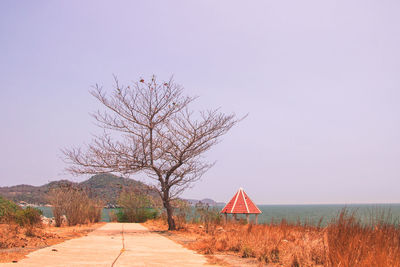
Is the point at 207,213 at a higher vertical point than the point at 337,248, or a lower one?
higher

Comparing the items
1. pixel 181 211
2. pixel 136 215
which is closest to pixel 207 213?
pixel 181 211

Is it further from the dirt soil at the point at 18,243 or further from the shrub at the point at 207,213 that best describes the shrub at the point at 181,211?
the dirt soil at the point at 18,243

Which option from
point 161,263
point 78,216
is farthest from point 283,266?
point 78,216

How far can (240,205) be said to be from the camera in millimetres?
21078

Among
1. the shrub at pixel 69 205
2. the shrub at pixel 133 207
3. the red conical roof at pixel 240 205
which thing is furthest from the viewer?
the shrub at pixel 133 207

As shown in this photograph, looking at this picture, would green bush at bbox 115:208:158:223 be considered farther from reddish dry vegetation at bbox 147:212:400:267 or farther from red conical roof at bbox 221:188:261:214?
reddish dry vegetation at bbox 147:212:400:267

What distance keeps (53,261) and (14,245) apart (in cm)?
226

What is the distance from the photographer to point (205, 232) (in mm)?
13633

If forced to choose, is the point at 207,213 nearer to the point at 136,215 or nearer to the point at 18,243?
the point at 18,243

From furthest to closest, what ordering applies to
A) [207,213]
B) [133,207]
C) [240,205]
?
[133,207]
[240,205]
[207,213]

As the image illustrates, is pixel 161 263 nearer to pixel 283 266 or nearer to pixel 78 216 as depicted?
pixel 283 266

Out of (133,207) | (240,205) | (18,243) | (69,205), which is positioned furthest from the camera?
(133,207)

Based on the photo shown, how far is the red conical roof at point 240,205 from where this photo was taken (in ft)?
68.2

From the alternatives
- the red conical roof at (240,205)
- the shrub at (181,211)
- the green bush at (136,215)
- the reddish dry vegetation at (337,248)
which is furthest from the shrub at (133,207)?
the reddish dry vegetation at (337,248)
